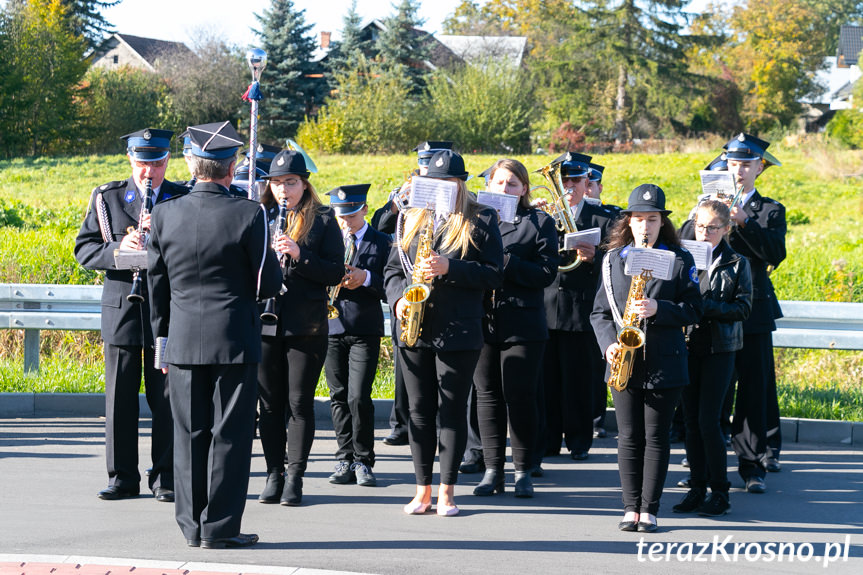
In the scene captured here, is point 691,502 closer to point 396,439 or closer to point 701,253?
point 701,253

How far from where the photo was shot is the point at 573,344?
8.39 metres

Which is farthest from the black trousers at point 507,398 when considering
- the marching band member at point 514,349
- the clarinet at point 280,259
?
the clarinet at point 280,259

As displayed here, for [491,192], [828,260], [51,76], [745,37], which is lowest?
[828,260]

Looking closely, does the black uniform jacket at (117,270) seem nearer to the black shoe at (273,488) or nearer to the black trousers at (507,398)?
the black shoe at (273,488)

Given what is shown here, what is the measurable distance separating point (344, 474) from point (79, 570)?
2489mm

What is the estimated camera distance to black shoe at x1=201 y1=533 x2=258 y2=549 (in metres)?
5.64

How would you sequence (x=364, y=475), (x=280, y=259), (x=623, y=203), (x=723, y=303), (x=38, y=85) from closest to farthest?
(x=280, y=259) → (x=723, y=303) → (x=364, y=475) → (x=623, y=203) → (x=38, y=85)

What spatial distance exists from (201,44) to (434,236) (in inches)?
2077

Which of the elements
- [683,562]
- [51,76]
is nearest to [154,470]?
[683,562]

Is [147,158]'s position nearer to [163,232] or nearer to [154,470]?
[163,232]

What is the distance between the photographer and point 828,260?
49.6 feet

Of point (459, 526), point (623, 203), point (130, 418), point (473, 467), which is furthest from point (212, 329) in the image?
point (623, 203)

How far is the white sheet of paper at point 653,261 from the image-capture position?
5.98 metres

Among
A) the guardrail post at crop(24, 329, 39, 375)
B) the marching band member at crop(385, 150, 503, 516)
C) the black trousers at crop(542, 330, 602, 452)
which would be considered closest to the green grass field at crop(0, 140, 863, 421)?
the guardrail post at crop(24, 329, 39, 375)
